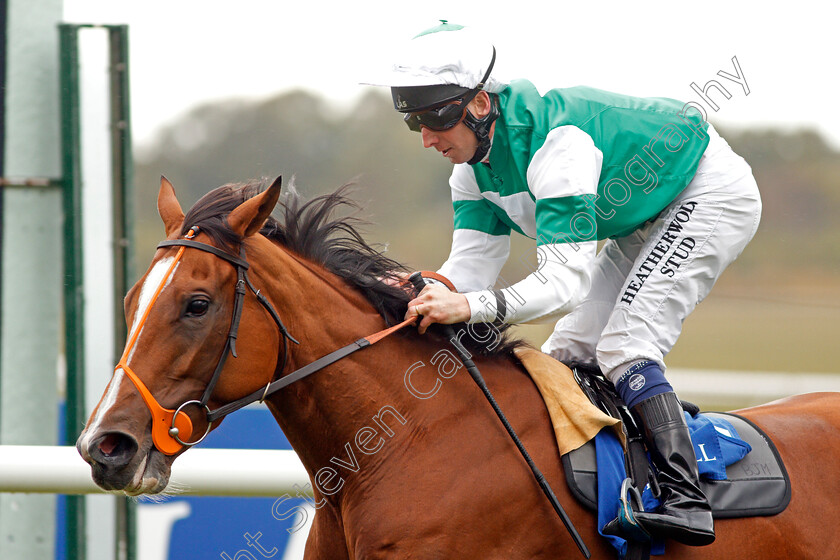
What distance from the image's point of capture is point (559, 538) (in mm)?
2094

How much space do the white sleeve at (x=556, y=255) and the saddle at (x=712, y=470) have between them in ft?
1.09

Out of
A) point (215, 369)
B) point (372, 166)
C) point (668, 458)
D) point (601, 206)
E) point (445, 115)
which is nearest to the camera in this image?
point (215, 369)

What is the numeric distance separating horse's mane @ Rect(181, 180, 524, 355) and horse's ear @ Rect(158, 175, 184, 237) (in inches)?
3.3

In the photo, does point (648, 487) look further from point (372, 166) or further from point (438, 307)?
point (372, 166)

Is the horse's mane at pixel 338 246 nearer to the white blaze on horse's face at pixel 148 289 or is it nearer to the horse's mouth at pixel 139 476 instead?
the white blaze on horse's face at pixel 148 289

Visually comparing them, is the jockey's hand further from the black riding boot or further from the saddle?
the black riding boot

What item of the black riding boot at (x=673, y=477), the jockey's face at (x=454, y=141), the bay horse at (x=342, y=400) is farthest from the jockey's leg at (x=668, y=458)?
the jockey's face at (x=454, y=141)

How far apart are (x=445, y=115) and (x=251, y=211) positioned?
616 mm

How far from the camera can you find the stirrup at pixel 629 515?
207 centimetres

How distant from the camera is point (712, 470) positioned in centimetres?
226

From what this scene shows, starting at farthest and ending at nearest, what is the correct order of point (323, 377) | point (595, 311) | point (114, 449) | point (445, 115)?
point (595, 311), point (445, 115), point (323, 377), point (114, 449)

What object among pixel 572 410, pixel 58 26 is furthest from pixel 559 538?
pixel 58 26

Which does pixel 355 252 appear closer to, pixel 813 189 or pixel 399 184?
pixel 399 184

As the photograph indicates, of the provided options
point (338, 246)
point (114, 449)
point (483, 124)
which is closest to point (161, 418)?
point (114, 449)
